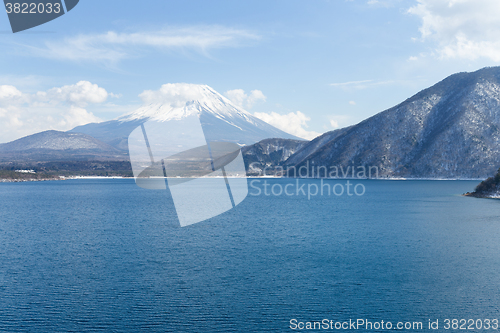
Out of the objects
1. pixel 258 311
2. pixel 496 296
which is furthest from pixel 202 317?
pixel 496 296

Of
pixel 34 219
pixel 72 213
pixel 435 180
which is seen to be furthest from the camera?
pixel 435 180

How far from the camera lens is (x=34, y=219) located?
54.0 metres

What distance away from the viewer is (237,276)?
81.9 feet

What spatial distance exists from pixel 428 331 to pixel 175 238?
2605 cm

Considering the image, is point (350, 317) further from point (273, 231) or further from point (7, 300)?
point (273, 231)

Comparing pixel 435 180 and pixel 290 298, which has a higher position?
pixel 290 298

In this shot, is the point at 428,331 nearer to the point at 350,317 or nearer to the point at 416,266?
the point at 350,317

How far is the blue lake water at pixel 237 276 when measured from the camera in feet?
61.3

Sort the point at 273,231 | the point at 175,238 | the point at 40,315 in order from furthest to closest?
1. the point at 273,231
2. the point at 175,238
3. the point at 40,315

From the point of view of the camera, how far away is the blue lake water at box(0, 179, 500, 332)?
18672mm

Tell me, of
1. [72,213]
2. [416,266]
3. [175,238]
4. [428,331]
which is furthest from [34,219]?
[428,331]

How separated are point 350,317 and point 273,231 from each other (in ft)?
82.4

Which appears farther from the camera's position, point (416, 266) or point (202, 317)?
point (416, 266)

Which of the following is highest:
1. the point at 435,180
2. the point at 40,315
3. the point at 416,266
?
the point at 40,315
